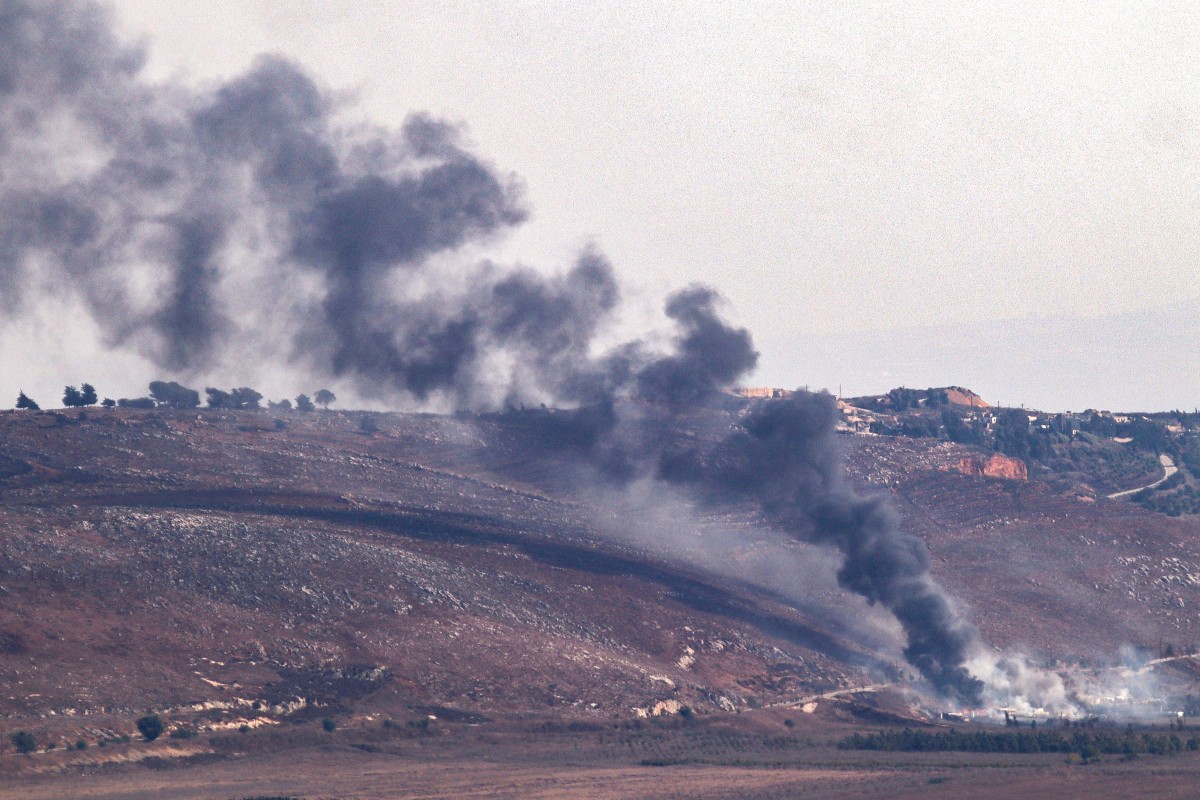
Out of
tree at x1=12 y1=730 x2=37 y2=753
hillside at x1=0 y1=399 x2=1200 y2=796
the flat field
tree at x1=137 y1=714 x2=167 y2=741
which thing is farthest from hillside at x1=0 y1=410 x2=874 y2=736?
the flat field

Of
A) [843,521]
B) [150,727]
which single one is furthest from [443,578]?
[843,521]

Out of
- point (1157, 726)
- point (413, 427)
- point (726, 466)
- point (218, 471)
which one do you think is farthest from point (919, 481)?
point (218, 471)

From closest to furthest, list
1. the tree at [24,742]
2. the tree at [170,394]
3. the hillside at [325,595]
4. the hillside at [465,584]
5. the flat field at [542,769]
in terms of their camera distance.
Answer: the flat field at [542,769] → the tree at [24,742] → the hillside at [325,595] → the hillside at [465,584] → the tree at [170,394]

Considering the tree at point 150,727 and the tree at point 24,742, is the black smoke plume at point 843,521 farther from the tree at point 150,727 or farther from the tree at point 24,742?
the tree at point 24,742

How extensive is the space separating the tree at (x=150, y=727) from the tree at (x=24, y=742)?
7229 mm

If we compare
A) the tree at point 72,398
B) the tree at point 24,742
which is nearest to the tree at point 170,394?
the tree at point 72,398

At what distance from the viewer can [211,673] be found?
98.8m

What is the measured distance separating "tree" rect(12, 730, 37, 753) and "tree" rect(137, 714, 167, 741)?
23.7ft

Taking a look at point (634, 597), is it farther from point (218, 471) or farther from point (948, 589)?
point (218, 471)

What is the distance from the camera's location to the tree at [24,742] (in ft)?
261

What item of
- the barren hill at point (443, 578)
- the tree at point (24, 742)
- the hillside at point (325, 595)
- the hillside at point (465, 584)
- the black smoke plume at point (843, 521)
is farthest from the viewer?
the black smoke plume at point (843, 521)

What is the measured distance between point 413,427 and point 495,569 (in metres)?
57.6

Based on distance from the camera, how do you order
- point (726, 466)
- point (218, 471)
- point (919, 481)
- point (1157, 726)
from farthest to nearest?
point (919, 481) < point (726, 466) < point (218, 471) < point (1157, 726)

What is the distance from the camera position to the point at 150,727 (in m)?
86.6
